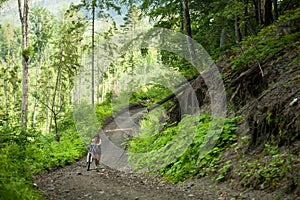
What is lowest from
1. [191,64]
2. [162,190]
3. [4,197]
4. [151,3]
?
[162,190]

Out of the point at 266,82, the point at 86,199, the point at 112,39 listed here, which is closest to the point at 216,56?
the point at 266,82

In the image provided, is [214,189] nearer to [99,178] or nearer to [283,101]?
[283,101]

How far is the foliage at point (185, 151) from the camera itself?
9.22m

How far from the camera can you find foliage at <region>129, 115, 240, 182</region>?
363 inches

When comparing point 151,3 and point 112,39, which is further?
point 112,39

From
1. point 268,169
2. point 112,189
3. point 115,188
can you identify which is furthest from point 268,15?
point 112,189

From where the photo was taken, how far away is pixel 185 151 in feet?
34.3

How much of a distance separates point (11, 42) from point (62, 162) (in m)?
61.8

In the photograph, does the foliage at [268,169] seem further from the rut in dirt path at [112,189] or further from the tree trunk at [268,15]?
the tree trunk at [268,15]

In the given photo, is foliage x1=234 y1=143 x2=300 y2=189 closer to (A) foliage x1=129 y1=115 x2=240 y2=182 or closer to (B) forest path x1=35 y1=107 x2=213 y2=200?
Result: (B) forest path x1=35 y1=107 x2=213 y2=200

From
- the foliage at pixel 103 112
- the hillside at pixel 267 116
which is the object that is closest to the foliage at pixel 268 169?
the hillside at pixel 267 116

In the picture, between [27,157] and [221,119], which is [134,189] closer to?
[221,119]

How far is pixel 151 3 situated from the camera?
63.0 feet

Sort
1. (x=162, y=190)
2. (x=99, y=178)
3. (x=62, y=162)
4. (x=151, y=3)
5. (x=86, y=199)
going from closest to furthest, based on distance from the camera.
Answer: (x=86, y=199)
(x=162, y=190)
(x=99, y=178)
(x=62, y=162)
(x=151, y=3)
